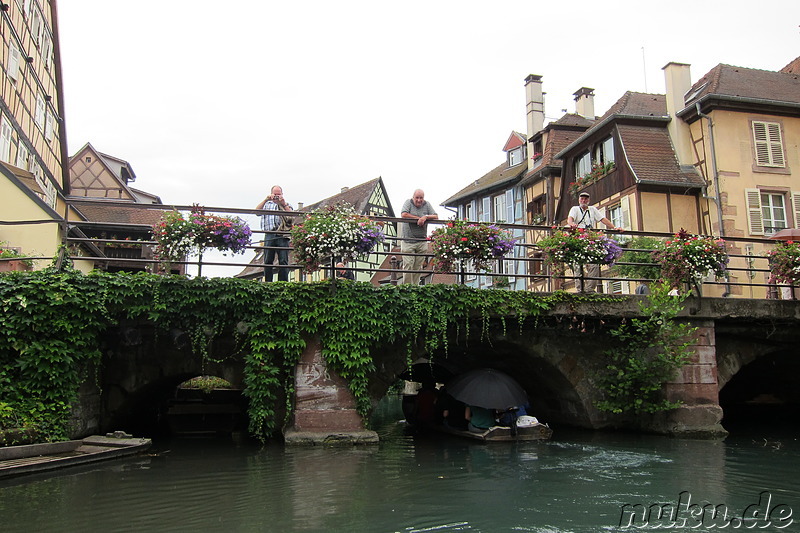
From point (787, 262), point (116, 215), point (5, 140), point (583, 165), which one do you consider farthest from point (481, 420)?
point (116, 215)

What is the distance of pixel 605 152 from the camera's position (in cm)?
2348

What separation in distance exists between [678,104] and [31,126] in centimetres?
1949

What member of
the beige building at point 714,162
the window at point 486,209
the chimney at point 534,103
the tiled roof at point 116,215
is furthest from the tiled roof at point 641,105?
the tiled roof at point 116,215

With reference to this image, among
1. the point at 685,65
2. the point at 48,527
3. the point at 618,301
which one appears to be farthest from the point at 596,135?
the point at 48,527

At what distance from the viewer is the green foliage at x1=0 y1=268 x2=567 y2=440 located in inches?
325

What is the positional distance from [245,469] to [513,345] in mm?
4592

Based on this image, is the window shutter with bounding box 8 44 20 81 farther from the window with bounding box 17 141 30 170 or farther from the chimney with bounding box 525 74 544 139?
the chimney with bounding box 525 74 544 139

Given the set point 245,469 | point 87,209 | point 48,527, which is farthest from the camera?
point 87,209

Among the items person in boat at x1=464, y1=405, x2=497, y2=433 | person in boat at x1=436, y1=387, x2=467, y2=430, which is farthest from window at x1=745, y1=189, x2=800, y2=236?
person in boat at x1=464, y1=405, x2=497, y2=433

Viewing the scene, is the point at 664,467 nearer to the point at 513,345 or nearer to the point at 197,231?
the point at 513,345

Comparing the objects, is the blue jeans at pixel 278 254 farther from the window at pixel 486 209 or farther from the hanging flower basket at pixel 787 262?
the window at pixel 486 209

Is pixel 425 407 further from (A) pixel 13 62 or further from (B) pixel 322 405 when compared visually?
(A) pixel 13 62

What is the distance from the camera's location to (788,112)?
21.8 m
